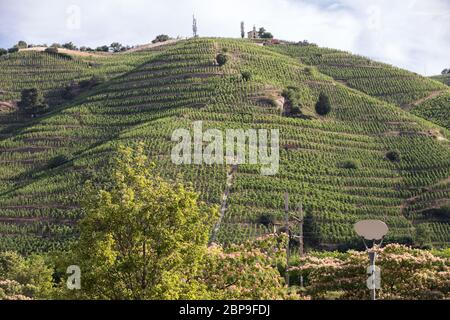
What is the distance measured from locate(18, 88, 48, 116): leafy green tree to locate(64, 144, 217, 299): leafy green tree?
77.4 metres

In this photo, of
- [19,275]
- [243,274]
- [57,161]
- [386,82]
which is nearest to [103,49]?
[386,82]

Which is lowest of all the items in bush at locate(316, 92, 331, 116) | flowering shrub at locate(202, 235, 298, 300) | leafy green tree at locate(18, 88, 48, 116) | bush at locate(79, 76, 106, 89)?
flowering shrub at locate(202, 235, 298, 300)

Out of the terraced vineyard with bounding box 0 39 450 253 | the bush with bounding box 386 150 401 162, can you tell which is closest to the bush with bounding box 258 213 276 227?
the terraced vineyard with bounding box 0 39 450 253

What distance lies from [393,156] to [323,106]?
14.0 metres

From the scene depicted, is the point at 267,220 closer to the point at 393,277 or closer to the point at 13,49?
the point at 393,277

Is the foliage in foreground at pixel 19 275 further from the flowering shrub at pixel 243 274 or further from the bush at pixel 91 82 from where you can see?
the bush at pixel 91 82

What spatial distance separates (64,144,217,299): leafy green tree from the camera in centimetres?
2133

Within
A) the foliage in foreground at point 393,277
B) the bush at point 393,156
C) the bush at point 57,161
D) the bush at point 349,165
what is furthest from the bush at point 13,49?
the foliage in foreground at point 393,277

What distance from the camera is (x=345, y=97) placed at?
9238cm

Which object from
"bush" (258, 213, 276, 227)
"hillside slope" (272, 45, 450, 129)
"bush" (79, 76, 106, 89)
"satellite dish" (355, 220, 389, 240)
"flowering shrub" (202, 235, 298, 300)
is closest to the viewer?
"satellite dish" (355, 220, 389, 240)

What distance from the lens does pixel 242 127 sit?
250 ft

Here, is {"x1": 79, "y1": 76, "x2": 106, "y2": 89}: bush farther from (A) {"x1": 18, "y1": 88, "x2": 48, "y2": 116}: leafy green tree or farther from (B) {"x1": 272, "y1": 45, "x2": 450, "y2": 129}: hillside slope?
→ (B) {"x1": 272, "y1": 45, "x2": 450, "y2": 129}: hillside slope
